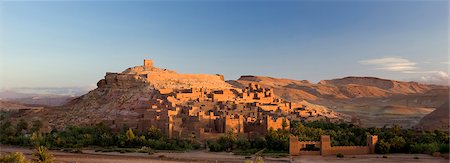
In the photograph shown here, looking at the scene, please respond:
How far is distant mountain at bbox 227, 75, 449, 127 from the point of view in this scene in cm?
5959

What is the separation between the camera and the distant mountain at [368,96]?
196 feet

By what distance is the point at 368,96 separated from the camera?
311ft

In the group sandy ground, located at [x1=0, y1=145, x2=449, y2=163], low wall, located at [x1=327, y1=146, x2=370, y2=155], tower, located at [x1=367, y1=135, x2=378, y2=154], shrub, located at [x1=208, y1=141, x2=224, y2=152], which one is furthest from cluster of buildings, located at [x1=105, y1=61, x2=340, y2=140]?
tower, located at [x1=367, y1=135, x2=378, y2=154]

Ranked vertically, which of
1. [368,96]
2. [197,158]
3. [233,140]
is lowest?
[197,158]

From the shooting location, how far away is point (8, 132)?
32.4m

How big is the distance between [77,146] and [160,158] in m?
7.03

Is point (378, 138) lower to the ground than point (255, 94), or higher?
lower

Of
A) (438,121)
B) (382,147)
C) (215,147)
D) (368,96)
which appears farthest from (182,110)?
(368,96)

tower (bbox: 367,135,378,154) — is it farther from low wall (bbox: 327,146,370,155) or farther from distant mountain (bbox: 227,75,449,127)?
distant mountain (bbox: 227,75,449,127)

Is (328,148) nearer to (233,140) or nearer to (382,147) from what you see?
(382,147)

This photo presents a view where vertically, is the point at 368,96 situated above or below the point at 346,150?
above

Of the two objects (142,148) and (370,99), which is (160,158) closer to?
(142,148)

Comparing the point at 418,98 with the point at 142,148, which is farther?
the point at 418,98

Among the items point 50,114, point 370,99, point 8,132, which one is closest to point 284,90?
point 370,99
